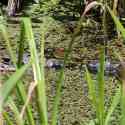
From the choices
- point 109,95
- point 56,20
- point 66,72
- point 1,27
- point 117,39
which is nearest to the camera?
point 1,27

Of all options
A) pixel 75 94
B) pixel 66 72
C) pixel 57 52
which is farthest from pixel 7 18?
pixel 75 94

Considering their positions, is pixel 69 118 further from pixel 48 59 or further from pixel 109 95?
pixel 48 59

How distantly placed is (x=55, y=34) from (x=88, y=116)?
4.67 feet


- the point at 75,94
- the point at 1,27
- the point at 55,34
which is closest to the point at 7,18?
the point at 55,34

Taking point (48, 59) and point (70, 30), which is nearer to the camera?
point (48, 59)

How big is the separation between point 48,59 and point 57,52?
12 centimetres

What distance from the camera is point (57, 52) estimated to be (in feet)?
11.9

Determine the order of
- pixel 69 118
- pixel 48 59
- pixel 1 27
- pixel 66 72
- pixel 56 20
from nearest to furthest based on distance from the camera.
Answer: pixel 1 27
pixel 69 118
pixel 66 72
pixel 48 59
pixel 56 20

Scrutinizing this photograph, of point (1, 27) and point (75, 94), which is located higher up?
point (1, 27)

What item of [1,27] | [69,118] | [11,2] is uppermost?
[1,27]

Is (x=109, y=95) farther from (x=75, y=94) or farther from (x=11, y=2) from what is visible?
(x=11, y=2)

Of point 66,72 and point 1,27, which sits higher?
point 1,27

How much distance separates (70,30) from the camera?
4.07 meters

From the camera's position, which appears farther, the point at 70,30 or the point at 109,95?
the point at 70,30
